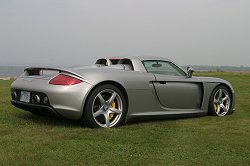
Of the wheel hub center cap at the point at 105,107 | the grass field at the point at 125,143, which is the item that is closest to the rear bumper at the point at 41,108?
the grass field at the point at 125,143

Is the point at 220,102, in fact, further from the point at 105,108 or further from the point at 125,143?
the point at 125,143

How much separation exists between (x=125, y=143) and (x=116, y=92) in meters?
1.34

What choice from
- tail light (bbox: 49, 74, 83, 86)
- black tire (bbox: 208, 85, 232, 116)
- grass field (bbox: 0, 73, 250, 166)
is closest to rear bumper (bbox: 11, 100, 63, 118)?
grass field (bbox: 0, 73, 250, 166)

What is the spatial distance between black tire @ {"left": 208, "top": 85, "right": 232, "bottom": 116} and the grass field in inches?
33.4

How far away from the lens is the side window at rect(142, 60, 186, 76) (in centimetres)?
654

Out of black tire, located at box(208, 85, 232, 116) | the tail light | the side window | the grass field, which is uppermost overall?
the side window

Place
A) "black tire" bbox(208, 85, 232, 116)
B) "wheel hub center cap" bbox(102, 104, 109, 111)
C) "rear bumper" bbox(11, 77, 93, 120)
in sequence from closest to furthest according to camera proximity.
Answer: "rear bumper" bbox(11, 77, 93, 120), "wheel hub center cap" bbox(102, 104, 109, 111), "black tire" bbox(208, 85, 232, 116)

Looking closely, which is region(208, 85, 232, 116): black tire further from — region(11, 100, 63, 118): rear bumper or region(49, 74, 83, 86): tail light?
region(11, 100, 63, 118): rear bumper

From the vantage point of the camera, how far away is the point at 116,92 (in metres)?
5.82

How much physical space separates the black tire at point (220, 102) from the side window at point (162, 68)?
0.85 meters

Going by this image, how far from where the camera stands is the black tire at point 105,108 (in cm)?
555

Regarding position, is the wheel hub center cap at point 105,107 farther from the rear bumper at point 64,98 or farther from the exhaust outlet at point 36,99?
the exhaust outlet at point 36,99

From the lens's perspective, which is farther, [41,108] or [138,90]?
[138,90]

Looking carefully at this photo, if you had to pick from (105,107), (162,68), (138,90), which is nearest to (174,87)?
(162,68)
